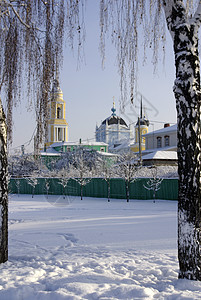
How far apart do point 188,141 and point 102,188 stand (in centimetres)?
2647

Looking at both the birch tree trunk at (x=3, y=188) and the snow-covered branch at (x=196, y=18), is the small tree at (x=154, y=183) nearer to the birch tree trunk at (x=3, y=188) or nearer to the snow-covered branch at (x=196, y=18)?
the birch tree trunk at (x=3, y=188)

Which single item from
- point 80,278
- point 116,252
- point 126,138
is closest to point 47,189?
point 116,252

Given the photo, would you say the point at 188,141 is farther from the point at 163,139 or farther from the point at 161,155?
the point at 163,139

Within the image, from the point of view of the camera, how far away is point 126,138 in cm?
11131

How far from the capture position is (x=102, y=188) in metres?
30.8

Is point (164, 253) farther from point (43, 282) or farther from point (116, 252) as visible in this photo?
point (43, 282)

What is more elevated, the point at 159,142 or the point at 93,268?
the point at 159,142

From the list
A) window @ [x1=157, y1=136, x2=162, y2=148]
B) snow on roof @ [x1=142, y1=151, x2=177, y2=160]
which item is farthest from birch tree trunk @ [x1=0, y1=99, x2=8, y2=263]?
window @ [x1=157, y1=136, x2=162, y2=148]

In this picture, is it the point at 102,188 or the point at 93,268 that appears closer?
the point at 93,268

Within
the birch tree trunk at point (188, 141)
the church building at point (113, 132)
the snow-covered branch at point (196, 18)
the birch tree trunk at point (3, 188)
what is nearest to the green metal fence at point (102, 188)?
the birch tree trunk at point (3, 188)

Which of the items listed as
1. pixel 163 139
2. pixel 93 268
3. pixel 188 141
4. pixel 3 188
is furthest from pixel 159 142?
pixel 188 141

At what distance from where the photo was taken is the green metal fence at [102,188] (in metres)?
26.0

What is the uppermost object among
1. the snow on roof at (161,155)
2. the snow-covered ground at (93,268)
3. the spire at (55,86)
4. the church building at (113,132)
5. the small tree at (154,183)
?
the church building at (113,132)

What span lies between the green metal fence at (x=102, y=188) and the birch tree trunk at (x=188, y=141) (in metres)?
21.1
